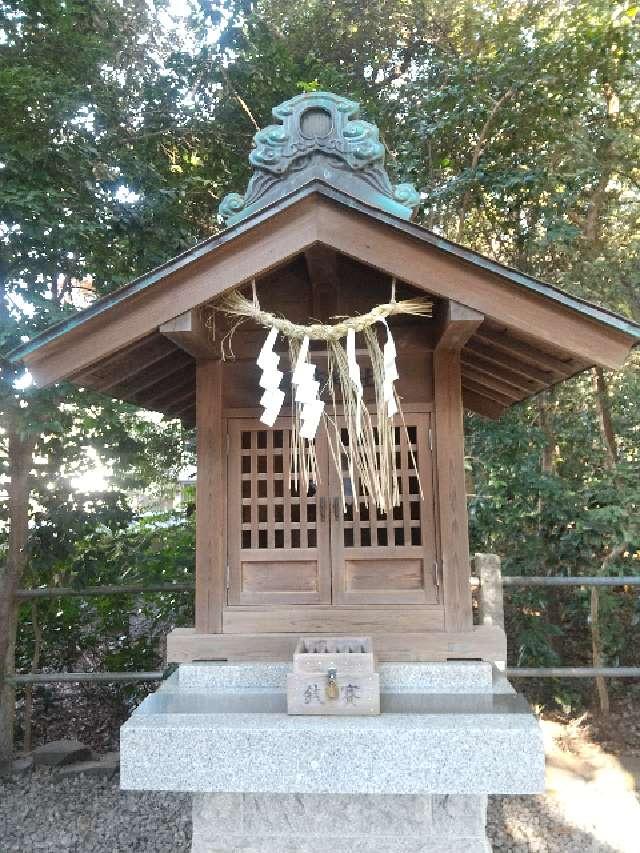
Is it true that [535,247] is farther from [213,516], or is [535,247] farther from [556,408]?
[213,516]

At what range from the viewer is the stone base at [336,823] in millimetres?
2709

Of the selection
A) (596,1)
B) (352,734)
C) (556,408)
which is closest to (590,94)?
(596,1)

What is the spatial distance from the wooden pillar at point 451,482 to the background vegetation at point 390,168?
10.0 feet

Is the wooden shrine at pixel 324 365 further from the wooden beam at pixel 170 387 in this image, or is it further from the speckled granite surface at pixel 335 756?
the speckled granite surface at pixel 335 756

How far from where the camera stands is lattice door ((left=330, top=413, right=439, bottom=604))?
2865 mm

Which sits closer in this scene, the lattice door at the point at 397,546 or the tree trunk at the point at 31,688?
the lattice door at the point at 397,546

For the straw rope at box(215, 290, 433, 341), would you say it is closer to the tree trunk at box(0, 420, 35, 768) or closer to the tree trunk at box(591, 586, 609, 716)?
the tree trunk at box(0, 420, 35, 768)

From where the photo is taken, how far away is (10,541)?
5.32 metres

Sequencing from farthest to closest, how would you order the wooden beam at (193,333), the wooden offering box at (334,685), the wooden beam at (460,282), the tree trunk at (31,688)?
the tree trunk at (31,688), the wooden beam at (193,333), the wooden beam at (460,282), the wooden offering box at (334,685)

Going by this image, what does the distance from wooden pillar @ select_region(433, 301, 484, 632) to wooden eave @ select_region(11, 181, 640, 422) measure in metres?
0.26

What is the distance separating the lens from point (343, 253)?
260 centimetres

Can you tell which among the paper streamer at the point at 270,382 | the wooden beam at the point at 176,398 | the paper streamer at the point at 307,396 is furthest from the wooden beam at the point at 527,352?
the wooden beam at the point at 176,398

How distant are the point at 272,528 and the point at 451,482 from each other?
90 cm

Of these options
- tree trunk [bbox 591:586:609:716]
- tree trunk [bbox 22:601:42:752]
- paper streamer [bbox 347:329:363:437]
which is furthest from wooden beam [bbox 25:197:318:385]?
tree trunk [bbox 591:586:609:716]
